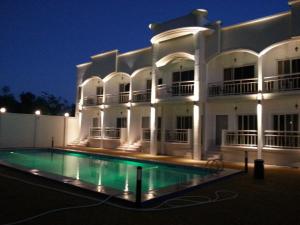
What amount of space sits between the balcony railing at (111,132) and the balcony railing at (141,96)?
3.05 metres

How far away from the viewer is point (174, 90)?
19.6 meters

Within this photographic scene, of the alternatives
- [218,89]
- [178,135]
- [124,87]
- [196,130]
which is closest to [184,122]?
[178,135]

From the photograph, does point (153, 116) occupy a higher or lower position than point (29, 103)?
lower

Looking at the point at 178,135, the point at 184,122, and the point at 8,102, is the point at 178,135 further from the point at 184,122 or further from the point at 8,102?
the point at 8,102

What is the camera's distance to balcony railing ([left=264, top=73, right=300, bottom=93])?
14220mm

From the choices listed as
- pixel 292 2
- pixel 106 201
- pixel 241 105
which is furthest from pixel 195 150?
pixel 106 201

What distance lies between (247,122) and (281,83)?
2.79m

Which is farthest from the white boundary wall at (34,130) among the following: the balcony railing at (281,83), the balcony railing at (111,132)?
the balcony railing at (281,83)

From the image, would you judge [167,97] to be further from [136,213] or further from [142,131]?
[136,213]

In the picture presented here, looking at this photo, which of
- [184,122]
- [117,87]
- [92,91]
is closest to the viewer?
[184,122]

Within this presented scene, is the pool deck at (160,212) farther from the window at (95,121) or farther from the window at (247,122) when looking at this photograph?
the window at (95,121)

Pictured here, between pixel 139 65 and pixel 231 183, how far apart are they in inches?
530

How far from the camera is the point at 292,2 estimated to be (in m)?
13.2

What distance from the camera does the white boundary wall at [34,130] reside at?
818 inches
